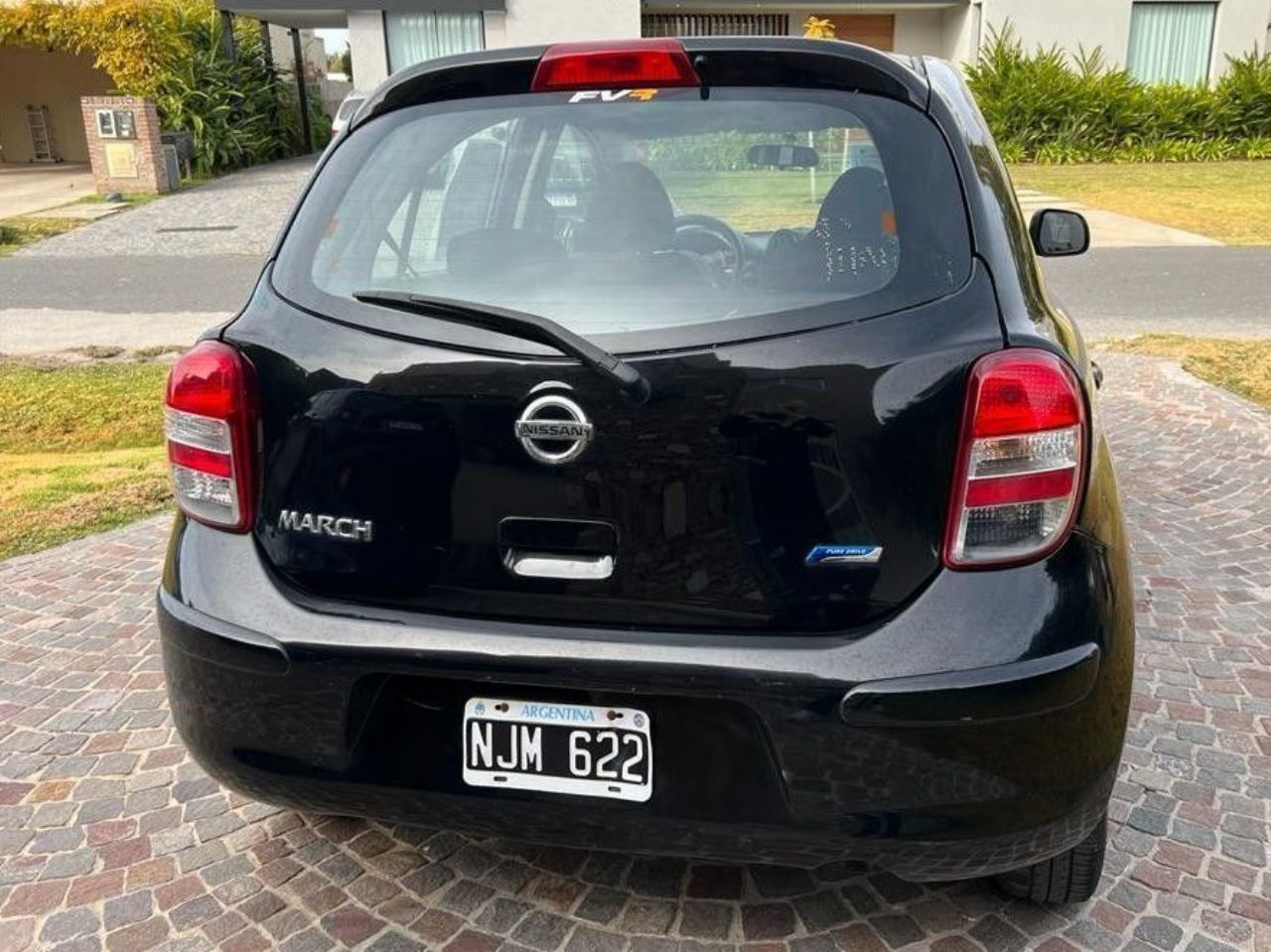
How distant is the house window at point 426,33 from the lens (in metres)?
20.4

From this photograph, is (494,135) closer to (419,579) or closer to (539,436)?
(539,436)

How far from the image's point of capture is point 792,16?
911 inches

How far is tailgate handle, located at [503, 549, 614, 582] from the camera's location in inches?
77.6

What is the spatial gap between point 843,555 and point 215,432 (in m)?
1.20

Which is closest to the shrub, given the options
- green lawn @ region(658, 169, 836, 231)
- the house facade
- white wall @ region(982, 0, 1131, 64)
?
the house facade

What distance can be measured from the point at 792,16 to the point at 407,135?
75.0ft

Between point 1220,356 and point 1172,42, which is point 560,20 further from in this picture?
point 1220,356

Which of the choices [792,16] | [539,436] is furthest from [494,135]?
[792,16]

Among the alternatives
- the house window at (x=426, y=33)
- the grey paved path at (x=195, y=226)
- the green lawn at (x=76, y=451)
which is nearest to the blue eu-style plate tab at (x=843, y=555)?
the green lawn at (x=76, y=451)

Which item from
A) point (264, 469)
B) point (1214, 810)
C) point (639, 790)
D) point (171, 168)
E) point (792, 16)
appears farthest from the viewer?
point (792, 16)

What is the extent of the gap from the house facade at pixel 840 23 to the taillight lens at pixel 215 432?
1900 centimetres

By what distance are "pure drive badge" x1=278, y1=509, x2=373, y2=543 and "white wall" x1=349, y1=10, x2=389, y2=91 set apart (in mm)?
19911

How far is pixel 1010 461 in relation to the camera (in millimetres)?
1883

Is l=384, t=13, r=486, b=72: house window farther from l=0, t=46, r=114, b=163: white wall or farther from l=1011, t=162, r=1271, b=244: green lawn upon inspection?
l=0, t=46, r=114, b=163: white wall
